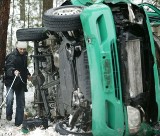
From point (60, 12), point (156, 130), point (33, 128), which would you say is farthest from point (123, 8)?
point (33, 128)

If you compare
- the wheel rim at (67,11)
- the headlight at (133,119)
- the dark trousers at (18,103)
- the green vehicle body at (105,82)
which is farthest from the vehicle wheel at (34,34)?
the headlight at (133,119)

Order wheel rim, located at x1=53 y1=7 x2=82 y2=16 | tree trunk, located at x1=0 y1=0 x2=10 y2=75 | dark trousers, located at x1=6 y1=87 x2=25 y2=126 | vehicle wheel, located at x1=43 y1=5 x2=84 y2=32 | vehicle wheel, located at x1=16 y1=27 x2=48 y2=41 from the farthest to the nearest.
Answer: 1. dark trousers, located at x1=6 y1=87 x2=25 y2=126
2. tree trunk, located at x1=0 y1=0 x2=10 y2=75
3. vehicle wheel, located at x1=16 y1=27 x2=48 y2=41
4. wheel rim, located at x1=53 y1=7 x2=82 y2=16
5. vehicle wheel, located at x1=43 y1=5 x2=84 y2=32

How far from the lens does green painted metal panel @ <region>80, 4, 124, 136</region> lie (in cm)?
399

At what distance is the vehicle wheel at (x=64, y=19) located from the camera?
14.4 ft

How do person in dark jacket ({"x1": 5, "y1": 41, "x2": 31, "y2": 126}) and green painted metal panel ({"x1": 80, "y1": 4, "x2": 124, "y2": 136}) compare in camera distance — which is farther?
person in dark jacket ({"x1": 5, "y1": 41, "x2": 31, "y2": 126})

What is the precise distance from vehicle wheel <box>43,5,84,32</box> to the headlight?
4.04 feet

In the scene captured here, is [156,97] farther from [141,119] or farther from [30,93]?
[30,93]

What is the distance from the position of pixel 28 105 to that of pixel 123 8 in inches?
216

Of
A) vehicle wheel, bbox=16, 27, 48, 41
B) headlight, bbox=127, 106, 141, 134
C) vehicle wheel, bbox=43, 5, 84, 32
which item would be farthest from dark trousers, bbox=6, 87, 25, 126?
headlight, bbox=127, 106, 141, 134

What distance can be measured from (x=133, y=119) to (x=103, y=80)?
1.89 feet

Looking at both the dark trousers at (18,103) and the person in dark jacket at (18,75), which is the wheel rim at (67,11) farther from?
the dark trousers at (18,103)

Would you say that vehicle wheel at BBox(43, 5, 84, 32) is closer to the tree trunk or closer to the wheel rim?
the wheel rim

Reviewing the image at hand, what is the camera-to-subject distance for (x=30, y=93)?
1054 centimetres

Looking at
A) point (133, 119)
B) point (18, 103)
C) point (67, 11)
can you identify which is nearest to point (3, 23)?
point (18, 103)
